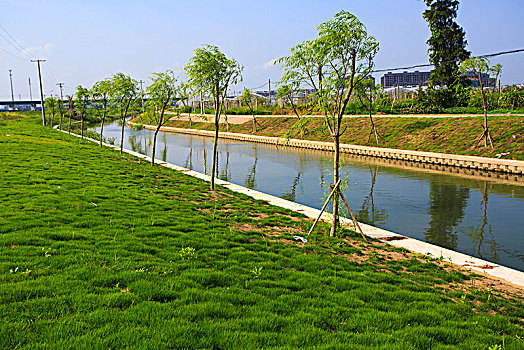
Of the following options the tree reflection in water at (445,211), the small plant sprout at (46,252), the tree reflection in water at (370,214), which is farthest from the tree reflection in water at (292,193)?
the small plant sprout at (46,252)

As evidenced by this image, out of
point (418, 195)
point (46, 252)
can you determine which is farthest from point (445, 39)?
point (46, 252)

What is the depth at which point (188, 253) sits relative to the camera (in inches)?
251

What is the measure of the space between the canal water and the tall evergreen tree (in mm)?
17935

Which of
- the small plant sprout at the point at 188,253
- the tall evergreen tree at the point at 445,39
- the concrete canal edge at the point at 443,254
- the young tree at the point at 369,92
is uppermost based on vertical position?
the tall evergreen tree at the point at 445,39

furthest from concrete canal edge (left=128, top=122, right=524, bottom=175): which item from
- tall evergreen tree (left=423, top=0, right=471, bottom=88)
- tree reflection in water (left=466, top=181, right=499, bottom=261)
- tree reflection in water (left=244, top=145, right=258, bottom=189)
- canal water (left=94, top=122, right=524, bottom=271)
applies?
tall evergreen tree (left=423, top=0, right=471, bottom=88)

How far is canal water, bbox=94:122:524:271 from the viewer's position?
35.2 ft

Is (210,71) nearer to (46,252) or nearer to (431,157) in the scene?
(46,252)

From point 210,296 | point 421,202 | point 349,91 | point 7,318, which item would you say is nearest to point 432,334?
point 210,296

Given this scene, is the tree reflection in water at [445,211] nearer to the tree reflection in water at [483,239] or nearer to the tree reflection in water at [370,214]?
the tree reflection in water at [483,239]

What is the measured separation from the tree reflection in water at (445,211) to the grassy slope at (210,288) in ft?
9.94

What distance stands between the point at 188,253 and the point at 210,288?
1391 mm

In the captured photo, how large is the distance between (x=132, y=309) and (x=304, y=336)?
194 centimetres

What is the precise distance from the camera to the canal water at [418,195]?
10.7 meters

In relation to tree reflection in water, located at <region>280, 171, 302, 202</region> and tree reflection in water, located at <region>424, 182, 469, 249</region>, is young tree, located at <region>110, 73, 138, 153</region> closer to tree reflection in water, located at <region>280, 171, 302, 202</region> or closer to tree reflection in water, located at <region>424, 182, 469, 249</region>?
tree reflection in water, located at <region>280, 171, 302, 202</region>
